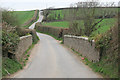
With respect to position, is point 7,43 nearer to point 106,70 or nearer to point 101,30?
point 106,70

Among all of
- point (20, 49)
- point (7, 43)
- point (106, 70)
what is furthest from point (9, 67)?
point (106, 70)

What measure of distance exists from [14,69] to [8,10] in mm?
8485

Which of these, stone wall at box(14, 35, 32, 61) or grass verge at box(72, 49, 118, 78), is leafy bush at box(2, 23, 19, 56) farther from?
grass verge at box(72, 49, 118, 78)

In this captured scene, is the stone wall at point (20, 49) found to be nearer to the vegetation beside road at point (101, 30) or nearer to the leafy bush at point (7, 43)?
the leafy bush at point (7, 43)

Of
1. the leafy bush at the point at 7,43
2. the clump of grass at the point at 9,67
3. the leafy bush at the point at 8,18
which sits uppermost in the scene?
the leafy bush at the point at 8,18

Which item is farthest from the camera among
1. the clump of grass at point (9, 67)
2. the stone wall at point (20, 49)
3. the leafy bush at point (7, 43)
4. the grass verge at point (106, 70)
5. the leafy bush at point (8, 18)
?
the leafy bush at point (8, 18)

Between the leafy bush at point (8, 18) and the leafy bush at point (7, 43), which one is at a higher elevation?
the leafy bush at point (8, 18)

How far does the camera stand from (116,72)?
786cm

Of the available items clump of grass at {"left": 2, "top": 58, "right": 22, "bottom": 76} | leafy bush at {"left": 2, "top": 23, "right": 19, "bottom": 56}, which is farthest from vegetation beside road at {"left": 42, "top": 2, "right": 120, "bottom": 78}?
leafy bush at {"left": 2, "top": 23, "right": 19, "bottom": 56}

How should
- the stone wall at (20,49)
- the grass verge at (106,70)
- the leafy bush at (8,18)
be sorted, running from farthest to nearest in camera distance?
the leafy bush at (8,18), the stone wall at (20,49), the grass verge at (106,70)

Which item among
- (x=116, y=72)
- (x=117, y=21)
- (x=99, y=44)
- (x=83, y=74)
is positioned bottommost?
(x=83, y=74)

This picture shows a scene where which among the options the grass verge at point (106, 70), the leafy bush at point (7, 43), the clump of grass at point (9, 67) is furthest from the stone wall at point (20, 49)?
the grass verge at point (106, 70)

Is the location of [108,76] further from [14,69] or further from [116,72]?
[14,69]

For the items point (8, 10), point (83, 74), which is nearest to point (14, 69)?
point (83, 74)
